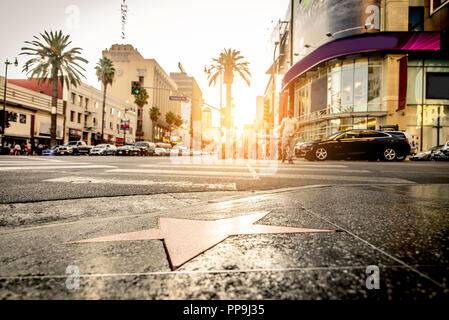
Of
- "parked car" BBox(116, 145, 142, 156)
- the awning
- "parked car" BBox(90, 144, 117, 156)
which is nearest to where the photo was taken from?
the awning

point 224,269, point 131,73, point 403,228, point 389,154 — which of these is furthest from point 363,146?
point 131,73

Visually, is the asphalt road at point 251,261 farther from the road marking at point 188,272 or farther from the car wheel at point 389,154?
the car wheel at point 389,154

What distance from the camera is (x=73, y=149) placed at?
28.1 meters

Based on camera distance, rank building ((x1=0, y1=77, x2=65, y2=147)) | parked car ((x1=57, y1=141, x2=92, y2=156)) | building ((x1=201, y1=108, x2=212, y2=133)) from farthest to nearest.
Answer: building ((x1=201, y1=108, x2=212, y2=133)), parked car ((x1=57, y1=141, x2=92, y2=156)), building ((x1=0, y1=77, x2=65, y2=147))

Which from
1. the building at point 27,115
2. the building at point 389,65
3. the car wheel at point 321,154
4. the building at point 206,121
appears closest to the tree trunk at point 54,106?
the building at point 27,115

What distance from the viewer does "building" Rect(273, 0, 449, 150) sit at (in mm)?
22062

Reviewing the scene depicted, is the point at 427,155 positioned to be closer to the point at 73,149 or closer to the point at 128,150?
the point at 128,150

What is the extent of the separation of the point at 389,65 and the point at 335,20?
23.2 ft

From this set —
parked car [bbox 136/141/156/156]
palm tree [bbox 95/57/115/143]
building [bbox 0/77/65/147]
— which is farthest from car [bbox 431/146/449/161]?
palm tree [bbox 95/57/115/143]

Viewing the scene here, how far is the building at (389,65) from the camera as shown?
22.1 metres

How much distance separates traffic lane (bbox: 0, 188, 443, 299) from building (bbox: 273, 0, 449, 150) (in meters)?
25.7

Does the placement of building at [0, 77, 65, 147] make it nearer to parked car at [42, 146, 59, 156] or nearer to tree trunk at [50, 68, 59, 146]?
tree trunk at [50, 68, 59, 146]
